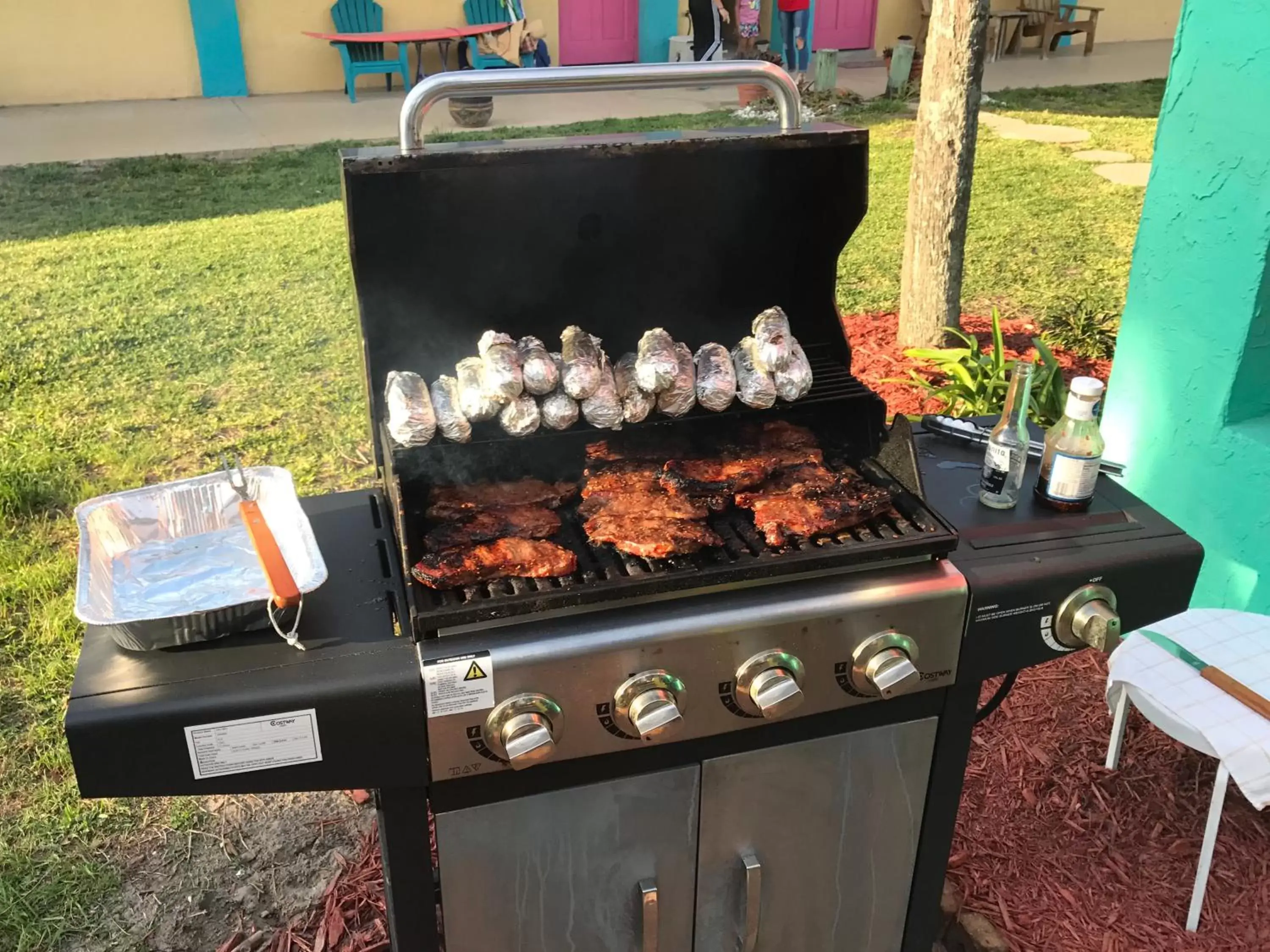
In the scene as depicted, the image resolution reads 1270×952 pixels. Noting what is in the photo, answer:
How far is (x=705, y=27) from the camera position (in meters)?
12.6

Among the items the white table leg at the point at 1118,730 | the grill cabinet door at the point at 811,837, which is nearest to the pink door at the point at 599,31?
the white table leg at the point at 1118,730

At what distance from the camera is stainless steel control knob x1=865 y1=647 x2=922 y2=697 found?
175 cm

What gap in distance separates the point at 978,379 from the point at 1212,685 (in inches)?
93.7

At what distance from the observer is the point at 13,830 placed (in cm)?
274

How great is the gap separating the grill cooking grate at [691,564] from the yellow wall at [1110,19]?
14.4 metres

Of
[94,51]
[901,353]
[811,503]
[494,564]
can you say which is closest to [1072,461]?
[811,503]

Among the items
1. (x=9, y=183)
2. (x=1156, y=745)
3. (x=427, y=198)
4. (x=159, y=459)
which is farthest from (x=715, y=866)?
(x=9, y=183)

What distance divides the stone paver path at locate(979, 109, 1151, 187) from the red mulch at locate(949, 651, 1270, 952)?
21.1 feet

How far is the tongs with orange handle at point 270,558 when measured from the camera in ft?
5.23

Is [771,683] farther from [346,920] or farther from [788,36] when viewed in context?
[788,36]

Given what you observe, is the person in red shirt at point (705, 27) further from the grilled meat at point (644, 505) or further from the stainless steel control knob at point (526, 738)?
the stainless steel control knob at point (526, 738)

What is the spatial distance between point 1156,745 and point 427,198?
8.73 ft

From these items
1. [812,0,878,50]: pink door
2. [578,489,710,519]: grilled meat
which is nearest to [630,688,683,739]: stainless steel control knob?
[578,489,710,519]: grilled meat

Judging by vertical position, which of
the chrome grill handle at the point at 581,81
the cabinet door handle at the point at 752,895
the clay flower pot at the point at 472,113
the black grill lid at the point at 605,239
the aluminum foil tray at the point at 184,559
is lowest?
the cabinet door handle at the point at 752,895
